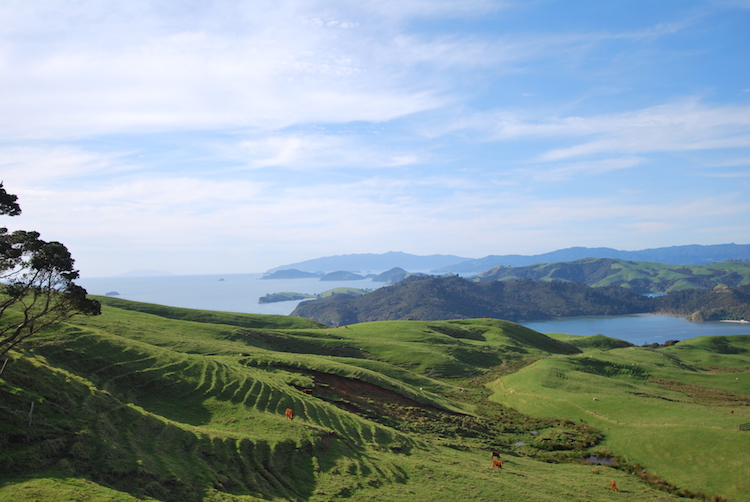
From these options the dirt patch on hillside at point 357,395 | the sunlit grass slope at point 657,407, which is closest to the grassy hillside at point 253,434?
the dirt patch on hillside at point 357,395

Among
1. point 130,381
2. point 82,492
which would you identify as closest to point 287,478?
point 82,492

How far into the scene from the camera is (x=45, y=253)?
21.2 meters

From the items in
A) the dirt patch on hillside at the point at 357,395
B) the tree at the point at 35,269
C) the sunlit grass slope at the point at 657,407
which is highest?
the tree at the point at 35,269

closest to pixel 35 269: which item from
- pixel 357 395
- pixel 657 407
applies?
pixel 357 395

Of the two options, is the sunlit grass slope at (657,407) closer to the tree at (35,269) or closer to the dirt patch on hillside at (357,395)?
the dirt patch on hillside at (357,395)

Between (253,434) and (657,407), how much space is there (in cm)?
4005

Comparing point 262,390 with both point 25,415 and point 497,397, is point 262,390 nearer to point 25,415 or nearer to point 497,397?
point 25,415

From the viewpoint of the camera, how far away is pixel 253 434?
25281 mm

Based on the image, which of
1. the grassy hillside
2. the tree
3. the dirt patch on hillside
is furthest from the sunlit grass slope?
the tree

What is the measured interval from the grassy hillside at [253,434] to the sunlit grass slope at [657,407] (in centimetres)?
77

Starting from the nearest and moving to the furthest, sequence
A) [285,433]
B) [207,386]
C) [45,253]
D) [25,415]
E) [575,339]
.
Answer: [25,415]
[45,253]
[285,433]
[207,386]
[575,339]

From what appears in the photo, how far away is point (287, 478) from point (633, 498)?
68.2 feet

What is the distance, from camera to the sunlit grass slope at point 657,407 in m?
29.8

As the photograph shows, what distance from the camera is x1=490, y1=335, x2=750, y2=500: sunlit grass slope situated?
29.8m
